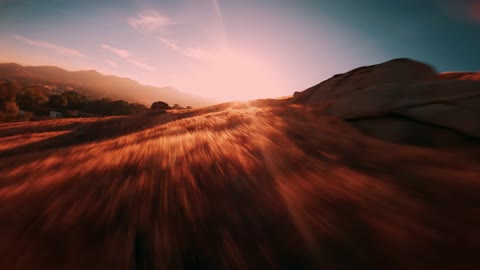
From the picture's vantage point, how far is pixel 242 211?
62.5 inches

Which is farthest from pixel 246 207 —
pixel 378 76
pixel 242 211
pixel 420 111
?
pixel 378 76

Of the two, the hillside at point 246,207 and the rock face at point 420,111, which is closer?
the hillside at point 246,207

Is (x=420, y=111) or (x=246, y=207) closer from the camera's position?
(x=246, y=207)

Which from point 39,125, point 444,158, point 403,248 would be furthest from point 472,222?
point 39,125

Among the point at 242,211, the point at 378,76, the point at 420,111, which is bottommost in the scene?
the point at 242,211

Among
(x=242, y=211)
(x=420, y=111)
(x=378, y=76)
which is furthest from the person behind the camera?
(x=378, y=76)

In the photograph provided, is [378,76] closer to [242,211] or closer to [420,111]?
[420,111]

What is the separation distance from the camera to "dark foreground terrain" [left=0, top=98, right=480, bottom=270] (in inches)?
46.0

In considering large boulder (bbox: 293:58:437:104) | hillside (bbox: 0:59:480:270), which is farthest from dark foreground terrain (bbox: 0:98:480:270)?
large boulder (bbox: 293:58:437:104)

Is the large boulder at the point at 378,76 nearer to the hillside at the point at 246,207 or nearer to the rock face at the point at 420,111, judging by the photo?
the rock face at the point at 420,111

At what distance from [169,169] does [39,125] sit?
12.8 m

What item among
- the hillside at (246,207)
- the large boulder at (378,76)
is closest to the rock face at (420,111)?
the hillside at (246,207)

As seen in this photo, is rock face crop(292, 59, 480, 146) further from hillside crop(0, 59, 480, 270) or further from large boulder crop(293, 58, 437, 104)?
large boulder crop(293, 58, 437, 104)

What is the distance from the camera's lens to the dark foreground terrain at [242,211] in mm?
1168
